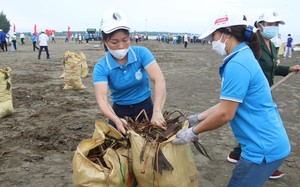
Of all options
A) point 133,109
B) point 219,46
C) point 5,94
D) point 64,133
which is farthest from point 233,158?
point 5,94

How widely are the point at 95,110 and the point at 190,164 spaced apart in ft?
14.1

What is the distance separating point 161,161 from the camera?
6.42ft

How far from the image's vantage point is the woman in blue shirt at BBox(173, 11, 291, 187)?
5.59ft

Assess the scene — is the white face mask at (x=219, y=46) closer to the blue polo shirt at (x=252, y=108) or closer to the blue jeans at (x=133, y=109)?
the blue polo shirt at (x=252, y=108)

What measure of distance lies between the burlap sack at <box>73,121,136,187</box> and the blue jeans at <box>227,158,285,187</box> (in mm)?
758

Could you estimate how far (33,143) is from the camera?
4359 millimetres

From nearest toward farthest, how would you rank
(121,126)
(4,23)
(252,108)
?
(252,108)
(121,126)
(4,23)

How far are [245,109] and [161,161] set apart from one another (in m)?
0.62

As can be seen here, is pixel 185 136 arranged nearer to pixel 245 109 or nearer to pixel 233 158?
pixel 245 109

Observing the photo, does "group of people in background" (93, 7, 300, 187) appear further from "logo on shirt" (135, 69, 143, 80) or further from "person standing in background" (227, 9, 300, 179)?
"person standing in background" (227, 9, 300, 179)

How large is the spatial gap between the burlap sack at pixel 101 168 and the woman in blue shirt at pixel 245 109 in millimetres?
436

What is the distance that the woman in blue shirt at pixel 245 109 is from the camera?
1.70 m

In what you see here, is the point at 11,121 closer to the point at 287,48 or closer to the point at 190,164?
the point at 190,164

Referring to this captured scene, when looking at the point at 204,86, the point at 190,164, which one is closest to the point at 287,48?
the point at 204,86
